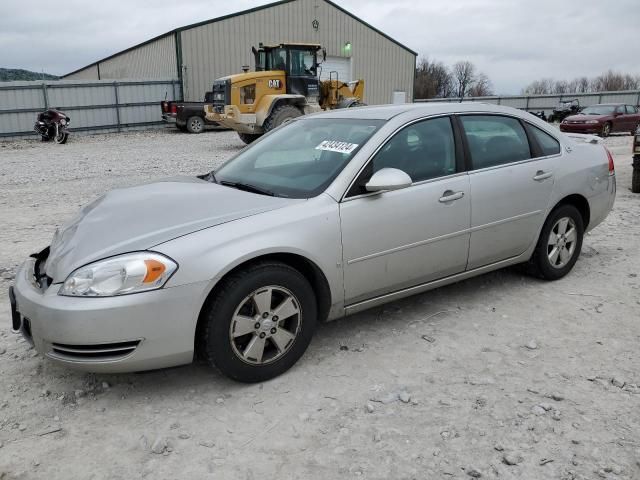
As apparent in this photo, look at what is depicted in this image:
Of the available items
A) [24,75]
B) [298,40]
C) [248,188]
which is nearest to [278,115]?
[248,188]

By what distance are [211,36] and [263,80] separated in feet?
36.5

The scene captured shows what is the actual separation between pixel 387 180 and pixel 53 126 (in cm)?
1966

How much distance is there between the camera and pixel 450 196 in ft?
12.4

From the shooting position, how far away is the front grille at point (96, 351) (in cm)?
271

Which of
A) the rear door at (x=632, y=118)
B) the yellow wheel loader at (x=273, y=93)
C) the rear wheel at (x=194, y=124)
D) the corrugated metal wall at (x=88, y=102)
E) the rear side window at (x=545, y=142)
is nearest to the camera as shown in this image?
the rear side window at (x=545, y=142)

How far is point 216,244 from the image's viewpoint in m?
2.85

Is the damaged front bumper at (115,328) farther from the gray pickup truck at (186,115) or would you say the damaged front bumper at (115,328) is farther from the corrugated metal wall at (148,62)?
the corrugated metal wall at (148,62)

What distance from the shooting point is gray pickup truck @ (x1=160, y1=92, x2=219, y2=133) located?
74.6ft

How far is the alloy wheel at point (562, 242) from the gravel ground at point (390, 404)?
29 cm

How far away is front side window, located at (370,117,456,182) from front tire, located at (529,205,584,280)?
3.88ft

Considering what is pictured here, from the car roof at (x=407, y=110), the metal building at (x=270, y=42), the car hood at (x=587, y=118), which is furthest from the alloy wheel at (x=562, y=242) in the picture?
the metal building at (x=270, y=42)

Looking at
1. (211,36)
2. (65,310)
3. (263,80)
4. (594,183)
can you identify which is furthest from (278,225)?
(211,36)

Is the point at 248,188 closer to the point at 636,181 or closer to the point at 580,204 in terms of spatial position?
the point at 580,204

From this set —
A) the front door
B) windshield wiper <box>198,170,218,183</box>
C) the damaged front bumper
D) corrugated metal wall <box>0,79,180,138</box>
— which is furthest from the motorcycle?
the damaged front bumper
